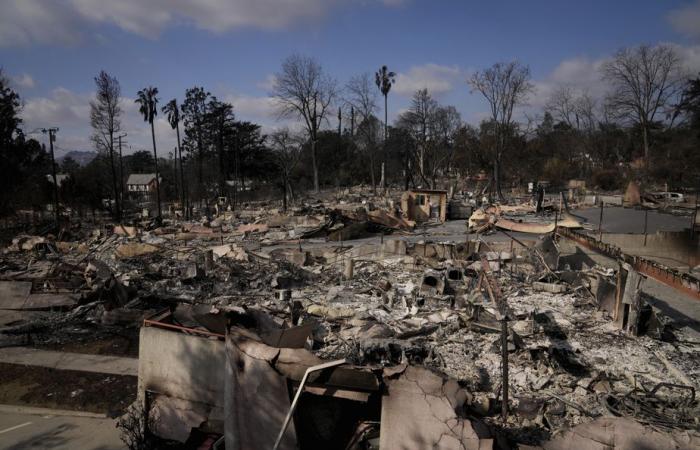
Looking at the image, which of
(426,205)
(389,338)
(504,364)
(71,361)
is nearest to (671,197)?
(426,205)

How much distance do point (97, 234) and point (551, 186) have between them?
107 ft

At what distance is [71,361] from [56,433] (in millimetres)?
2562

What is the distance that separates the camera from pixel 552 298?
10664mm

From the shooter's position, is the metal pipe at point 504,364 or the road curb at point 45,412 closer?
the metal pipe at point 504,364

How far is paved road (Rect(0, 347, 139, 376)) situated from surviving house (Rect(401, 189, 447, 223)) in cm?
1699

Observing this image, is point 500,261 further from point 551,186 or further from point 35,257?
point 551,186

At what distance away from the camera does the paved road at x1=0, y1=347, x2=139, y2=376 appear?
26.5ft

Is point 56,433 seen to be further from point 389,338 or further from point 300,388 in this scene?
point 389,338

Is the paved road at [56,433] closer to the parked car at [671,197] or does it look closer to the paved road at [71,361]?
the paved road at [71,361]

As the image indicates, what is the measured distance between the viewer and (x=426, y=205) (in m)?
23.8

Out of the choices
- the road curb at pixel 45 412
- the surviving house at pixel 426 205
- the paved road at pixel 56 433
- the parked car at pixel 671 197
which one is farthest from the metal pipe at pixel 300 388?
the parked car at pixel 671 197

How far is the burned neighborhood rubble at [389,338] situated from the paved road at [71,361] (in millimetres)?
485

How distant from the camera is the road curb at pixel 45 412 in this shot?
662cm

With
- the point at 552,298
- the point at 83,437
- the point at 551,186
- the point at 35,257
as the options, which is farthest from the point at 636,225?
the point at 35,257
